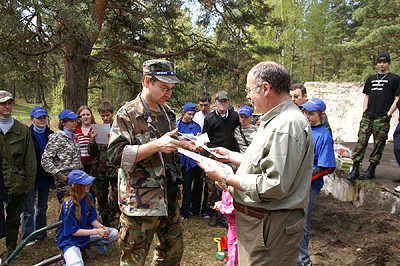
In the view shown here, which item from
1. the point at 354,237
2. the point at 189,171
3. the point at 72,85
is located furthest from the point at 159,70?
the point at 72,85

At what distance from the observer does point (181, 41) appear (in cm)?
783

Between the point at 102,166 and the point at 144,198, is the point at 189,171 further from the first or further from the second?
the point at 144,198

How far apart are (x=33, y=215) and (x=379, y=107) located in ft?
20.0

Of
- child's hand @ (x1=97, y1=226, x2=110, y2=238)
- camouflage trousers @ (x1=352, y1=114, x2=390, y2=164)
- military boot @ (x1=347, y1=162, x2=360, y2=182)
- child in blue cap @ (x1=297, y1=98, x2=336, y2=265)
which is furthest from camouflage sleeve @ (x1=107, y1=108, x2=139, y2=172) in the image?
military boot @ (x1=347, y1=162, x2=360, y2=182)

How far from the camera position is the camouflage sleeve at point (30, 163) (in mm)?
3623

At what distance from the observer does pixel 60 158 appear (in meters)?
3.86

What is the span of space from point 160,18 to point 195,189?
4587mm

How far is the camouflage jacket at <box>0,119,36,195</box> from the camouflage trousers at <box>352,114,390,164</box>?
18.1 feet

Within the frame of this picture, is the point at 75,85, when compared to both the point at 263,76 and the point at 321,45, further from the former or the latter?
the point at 321,45

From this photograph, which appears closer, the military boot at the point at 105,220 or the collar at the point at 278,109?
the collar at the point at 278,109

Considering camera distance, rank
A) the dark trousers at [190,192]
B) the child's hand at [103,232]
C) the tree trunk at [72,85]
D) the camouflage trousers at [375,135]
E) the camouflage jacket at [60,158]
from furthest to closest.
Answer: the tree trunk at [72,85], the dark trousers at [190,192], the camouflage trousers at [375,135], the camouflage jacket at [60,158], the child's hand at [103,232]

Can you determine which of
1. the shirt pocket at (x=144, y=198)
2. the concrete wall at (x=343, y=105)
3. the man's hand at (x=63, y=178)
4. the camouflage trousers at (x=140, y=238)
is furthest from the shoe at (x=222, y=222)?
the concrete wall at (x=343, y=105)

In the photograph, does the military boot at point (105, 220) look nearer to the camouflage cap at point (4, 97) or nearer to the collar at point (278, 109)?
the camouflage cap at point (4, 97)

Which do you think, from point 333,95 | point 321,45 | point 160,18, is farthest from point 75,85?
point 321,45
